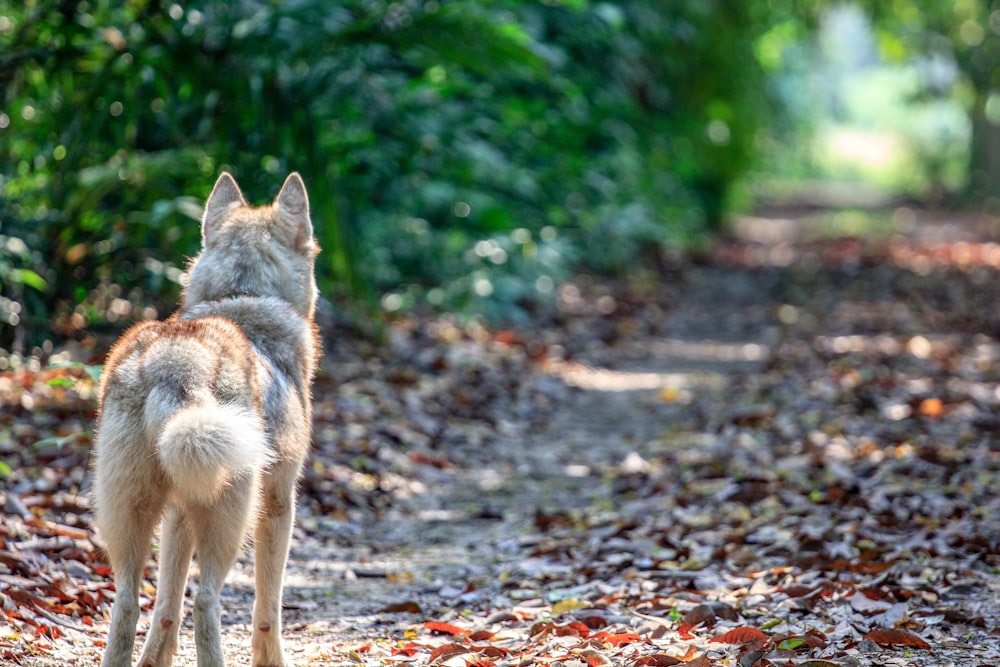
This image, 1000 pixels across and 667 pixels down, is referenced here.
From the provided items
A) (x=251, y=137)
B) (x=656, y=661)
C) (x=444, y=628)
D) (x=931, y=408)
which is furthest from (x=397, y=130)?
(x=656, y=661)

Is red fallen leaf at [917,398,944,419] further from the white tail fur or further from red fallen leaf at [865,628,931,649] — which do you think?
the white tail fur

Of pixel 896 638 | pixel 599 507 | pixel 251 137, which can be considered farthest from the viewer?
pixel 251 137

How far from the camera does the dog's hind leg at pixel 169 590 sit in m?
3.52

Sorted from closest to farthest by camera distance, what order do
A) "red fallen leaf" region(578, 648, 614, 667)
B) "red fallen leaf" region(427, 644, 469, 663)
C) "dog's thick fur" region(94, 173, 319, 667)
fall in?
1. "dog's thick fur" region(94, 173, 319, 667)
2. "red fallen leaf" region(578, 648, 614, 667)
3. "red fallen leaf" region(427, 644, 469, 663)

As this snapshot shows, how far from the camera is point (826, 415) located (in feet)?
25.9

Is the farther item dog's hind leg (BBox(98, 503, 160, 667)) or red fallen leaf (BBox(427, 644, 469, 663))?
red fallen leaf (BBox(427, 644, 469, 663))

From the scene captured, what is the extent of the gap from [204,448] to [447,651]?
1.37 m

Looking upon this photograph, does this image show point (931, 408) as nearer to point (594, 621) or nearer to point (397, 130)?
point (594, 621)

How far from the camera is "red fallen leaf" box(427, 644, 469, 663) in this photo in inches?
156

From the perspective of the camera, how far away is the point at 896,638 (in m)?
3.85

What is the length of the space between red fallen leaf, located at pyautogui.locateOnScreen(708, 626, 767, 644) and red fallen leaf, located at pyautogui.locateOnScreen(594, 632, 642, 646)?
270 mm

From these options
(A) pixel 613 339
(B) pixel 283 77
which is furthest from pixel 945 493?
(A) pixel 613 339

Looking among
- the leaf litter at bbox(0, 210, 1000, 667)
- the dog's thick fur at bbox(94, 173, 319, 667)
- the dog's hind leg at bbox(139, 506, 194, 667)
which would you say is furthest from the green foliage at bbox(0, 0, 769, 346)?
the dog's hind leg at bbox(139, 506, 194, 667)

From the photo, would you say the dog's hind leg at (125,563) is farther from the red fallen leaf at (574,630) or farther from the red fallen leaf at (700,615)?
the red fallen leaf at (700,615)
